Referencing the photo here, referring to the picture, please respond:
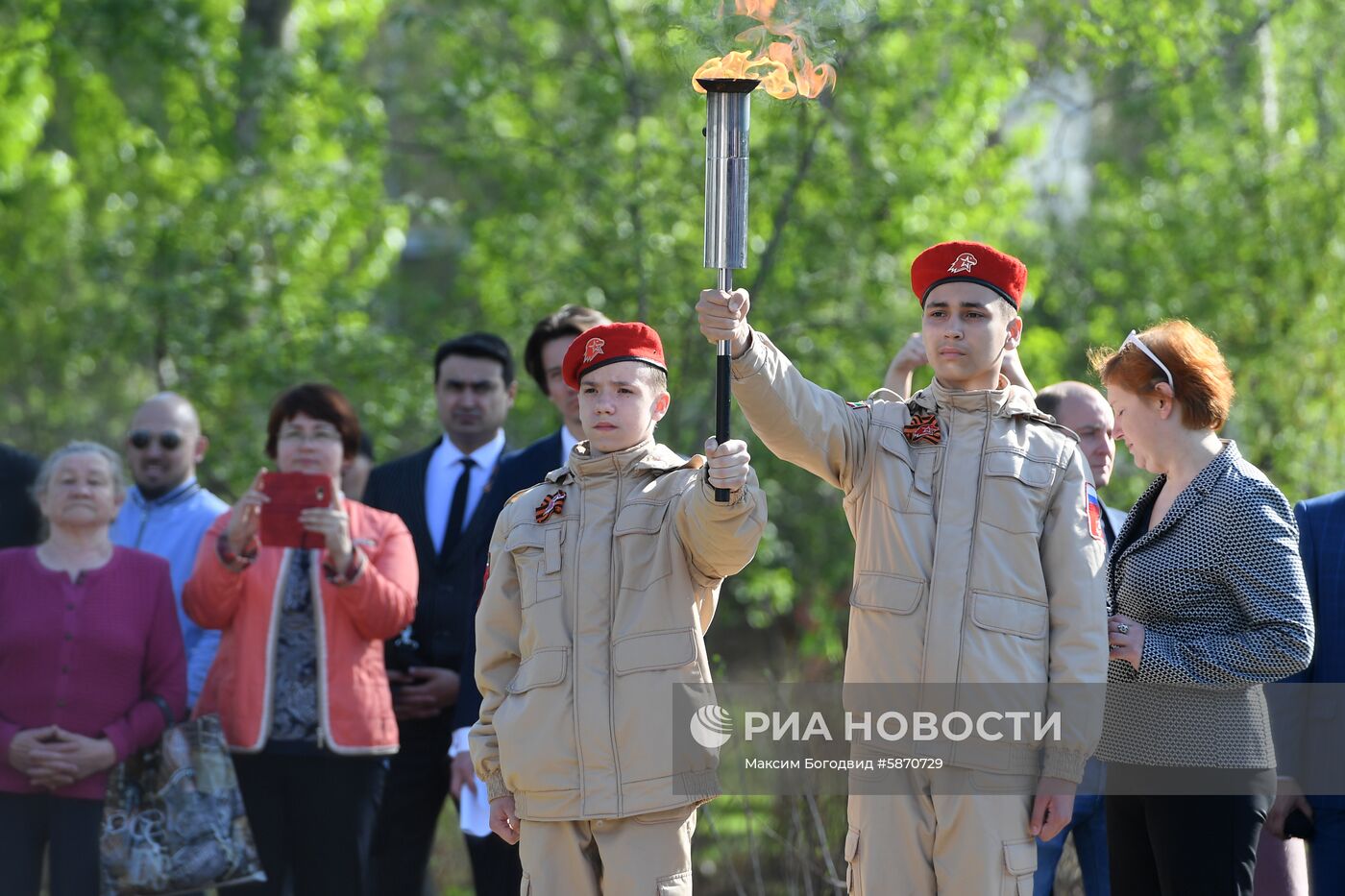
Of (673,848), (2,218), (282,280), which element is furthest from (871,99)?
(2,218)

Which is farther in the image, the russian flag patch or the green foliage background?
the green foliage background

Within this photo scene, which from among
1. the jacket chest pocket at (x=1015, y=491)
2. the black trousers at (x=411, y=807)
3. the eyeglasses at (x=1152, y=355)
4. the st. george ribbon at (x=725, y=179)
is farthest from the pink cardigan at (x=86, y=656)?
the eyeglasses at (x=1152, y=355)

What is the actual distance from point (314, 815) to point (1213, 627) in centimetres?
326

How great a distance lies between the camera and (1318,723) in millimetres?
4766

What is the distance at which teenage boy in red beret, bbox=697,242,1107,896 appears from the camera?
384cm

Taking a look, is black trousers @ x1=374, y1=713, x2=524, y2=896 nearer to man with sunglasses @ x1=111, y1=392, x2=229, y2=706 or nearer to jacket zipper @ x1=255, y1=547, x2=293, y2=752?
jacket zipper @ x1=255, y1=547, x2=293, y2=752

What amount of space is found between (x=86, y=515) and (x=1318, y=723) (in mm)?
4294

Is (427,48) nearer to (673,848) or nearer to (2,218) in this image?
(2,218)

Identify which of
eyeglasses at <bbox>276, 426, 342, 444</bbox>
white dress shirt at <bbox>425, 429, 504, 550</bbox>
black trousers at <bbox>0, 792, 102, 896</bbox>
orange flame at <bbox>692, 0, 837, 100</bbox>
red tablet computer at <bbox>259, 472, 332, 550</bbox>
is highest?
orange flame at <bbox>692, 0, 837, 100</bbox>

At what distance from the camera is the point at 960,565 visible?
3.93 m

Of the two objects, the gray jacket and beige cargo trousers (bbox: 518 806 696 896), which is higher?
the gray jacket

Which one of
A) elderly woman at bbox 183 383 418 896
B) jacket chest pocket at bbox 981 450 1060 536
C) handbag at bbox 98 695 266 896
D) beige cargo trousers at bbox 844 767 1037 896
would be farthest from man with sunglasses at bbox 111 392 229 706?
jacket chest pocket at bbox 981 450 1060 536

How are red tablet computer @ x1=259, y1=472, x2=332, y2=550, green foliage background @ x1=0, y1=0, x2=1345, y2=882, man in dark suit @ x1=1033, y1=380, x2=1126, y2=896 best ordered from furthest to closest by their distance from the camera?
green foliage background @ x1=0, y1=0, x2=1345, y2=882, red tablet computer @ x1=259, y1=472, x2=332, y2=550, man in dark suit @ x1=1033, y1=380, x2=1126, y2=896

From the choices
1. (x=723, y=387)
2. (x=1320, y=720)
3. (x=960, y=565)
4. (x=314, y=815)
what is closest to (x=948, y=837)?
(x=960, y=565)
